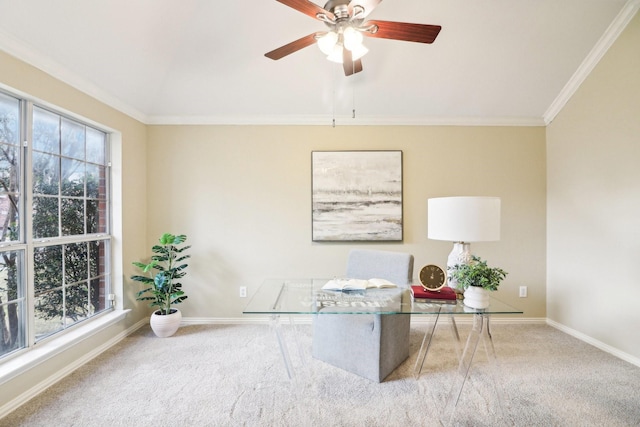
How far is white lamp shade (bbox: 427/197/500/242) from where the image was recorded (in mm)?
1766

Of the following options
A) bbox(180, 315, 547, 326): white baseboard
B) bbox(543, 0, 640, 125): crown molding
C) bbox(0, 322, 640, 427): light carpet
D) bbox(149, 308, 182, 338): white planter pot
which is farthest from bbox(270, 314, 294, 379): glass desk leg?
bbox(543, 0, 640, 125): crown molding

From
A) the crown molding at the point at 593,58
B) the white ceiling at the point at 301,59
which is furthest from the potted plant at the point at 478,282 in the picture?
the crown molding at the point at 593,58

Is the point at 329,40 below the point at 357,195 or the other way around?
the other way around

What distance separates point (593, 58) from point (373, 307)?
9.67ft

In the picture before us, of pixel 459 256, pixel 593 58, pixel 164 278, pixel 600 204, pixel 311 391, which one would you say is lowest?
pixel 311 391

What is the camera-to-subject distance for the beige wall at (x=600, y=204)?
7.45ft

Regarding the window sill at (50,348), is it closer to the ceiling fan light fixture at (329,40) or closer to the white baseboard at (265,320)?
the white baseboard at (265,320)

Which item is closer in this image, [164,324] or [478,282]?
[478,282]

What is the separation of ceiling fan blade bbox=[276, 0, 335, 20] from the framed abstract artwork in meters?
1.62

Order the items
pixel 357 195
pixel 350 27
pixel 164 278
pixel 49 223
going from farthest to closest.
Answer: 1. pixel 357 195
2. pixel 164 278
3. pixel 49 223
4. pixel 350 27

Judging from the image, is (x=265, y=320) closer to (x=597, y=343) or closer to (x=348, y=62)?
(x=348, y=62)

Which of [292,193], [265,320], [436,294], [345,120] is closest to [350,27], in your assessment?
[345,120]

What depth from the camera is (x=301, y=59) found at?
2.55 meters

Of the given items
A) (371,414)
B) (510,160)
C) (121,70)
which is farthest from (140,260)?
(510,160)
